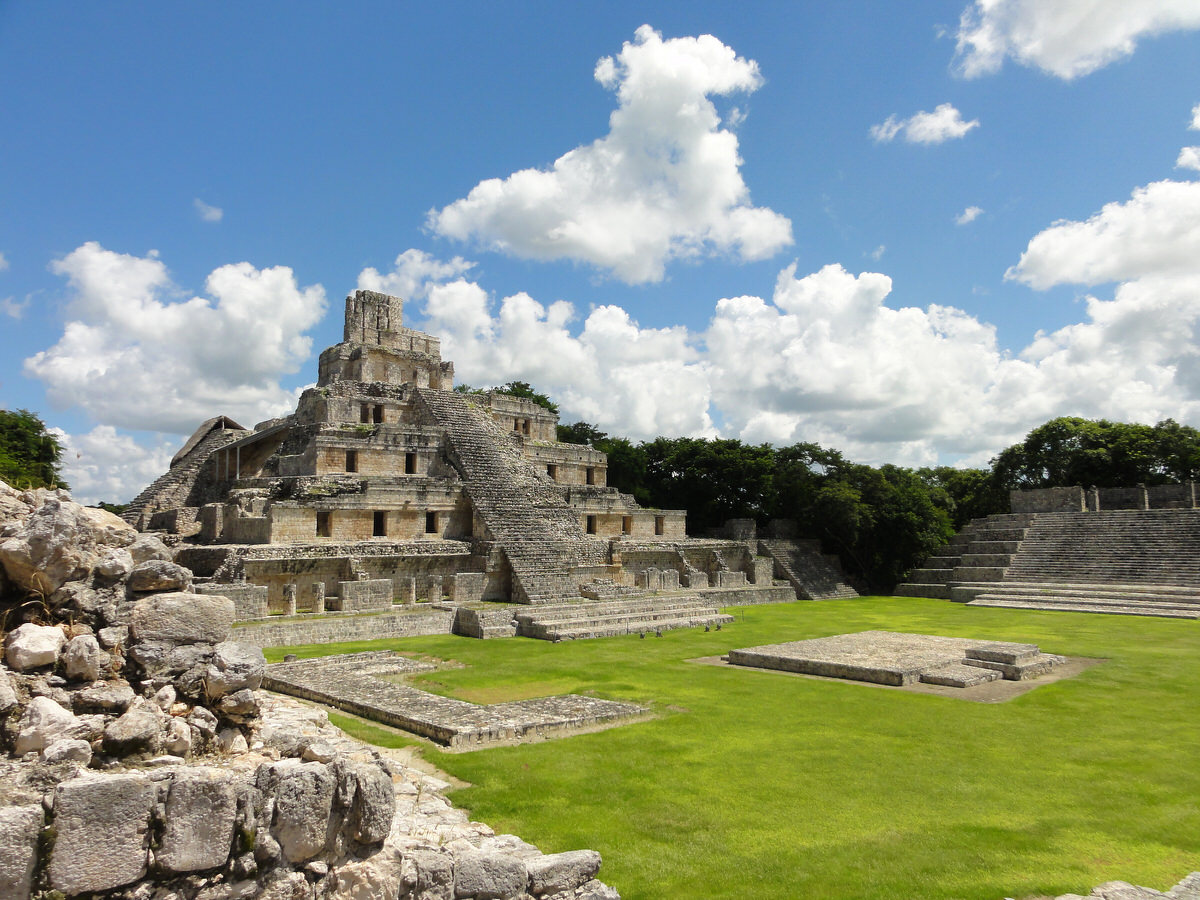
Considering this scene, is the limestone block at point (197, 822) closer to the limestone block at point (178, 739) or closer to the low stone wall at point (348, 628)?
the limestone block at point (178, 739)

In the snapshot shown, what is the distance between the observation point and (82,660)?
16.3 feet

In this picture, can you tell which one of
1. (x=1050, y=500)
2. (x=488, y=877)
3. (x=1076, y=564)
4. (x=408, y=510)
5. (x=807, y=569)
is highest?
(x=1050, y=500)

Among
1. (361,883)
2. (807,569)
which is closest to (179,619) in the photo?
(361,883)

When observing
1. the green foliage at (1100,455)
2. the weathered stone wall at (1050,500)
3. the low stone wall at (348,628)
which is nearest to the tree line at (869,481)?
the green foliage at (1100,455)

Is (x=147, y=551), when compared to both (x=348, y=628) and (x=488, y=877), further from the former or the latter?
(x=348, y=628)

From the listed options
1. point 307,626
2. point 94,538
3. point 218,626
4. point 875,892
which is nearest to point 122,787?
point 218,626

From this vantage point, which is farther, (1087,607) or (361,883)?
(1087,607)

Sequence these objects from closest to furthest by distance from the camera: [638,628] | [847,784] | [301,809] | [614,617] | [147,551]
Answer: [301,809] → [147,551] → [847,784] → [638,628] → [614,617]

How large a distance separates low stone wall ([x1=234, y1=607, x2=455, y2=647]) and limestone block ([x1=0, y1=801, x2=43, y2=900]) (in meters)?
11.9

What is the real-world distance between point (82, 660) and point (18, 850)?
149 cm

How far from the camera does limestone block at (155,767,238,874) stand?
164 inches

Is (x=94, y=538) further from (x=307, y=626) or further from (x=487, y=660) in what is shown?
(x=307, y=626)

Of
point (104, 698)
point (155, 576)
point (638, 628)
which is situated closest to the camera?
point (104, 698)

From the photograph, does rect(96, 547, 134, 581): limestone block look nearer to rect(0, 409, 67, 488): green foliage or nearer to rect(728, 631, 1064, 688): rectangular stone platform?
rect(728, 631, 1064, 688): rectangular stone platform
